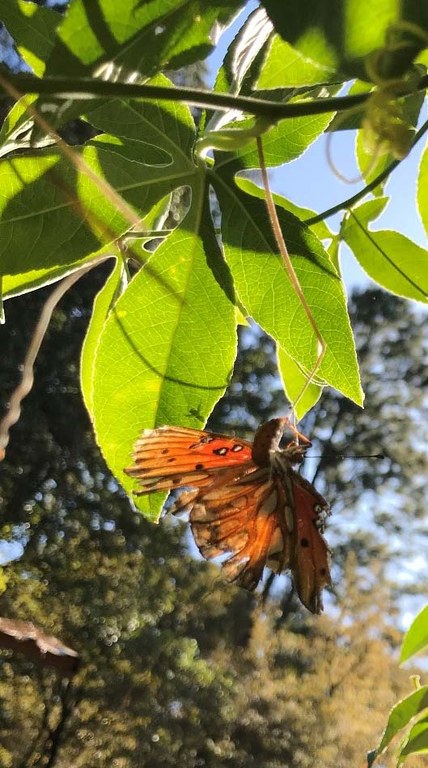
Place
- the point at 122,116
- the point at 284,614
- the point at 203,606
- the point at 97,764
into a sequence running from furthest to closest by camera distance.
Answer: the point at 284,614 < the point at 203,606 < the point at 97,764 < the point at 122,116

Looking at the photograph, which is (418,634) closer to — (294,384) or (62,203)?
(294,384)

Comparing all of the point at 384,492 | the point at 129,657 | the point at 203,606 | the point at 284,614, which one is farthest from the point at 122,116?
the point at 384,492

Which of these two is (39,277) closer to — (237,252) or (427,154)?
(237,252)

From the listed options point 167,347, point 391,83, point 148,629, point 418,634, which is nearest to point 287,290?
point 167,347

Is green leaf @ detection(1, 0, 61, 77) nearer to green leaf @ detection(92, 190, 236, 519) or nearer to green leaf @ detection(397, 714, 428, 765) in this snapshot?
green leaf @ detection(92, 190, 236, 519)

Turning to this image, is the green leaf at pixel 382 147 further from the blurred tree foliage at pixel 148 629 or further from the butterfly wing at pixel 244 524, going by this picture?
the blurred tree foliage at pixel 148 629

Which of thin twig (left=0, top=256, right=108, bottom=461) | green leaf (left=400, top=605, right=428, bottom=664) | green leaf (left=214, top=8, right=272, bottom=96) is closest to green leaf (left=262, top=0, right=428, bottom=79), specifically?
green leaf (left=214, top=8, right=272, bottom=96)
